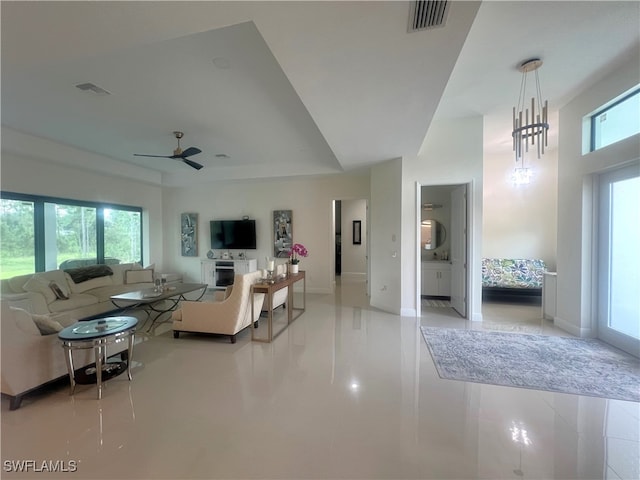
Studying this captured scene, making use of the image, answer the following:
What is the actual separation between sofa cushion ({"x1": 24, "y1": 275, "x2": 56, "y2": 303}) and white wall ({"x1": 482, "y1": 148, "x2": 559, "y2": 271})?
27.8 ft

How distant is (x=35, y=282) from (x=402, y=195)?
19.9ft

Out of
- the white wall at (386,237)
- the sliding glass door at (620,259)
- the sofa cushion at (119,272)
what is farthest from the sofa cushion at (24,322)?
the sliding glass door at (620,259)

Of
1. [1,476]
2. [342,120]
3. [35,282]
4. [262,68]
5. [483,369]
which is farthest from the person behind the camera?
[35,282]

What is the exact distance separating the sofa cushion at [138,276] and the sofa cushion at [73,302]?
931mm

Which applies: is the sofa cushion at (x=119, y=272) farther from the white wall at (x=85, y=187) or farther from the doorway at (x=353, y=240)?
the doorway at (x=353, y=240)

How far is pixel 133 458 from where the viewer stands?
1.75m

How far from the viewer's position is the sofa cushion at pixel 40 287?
4.02 m

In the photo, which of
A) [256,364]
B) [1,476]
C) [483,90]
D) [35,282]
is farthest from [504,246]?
[35,282]

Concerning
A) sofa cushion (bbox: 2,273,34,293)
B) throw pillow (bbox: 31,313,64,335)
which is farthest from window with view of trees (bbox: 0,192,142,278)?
throw pillow (bbox: 31,313,64,335)

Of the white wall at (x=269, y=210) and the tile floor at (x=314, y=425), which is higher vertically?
the white wall at (x=269, y=210)

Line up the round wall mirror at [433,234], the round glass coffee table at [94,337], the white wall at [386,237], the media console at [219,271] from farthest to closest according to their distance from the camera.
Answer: the media console at [219,271] → the round wall mirror at [433,234] → the white wall at [386,237] → the round glass coffee table at [94,337]

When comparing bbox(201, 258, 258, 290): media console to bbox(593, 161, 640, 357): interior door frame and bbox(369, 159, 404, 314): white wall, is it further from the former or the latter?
bbox(593, 161, 640, 357): interior door frame

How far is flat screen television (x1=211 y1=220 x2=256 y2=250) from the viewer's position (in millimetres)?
7184

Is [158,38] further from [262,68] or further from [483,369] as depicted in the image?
[483,369]
